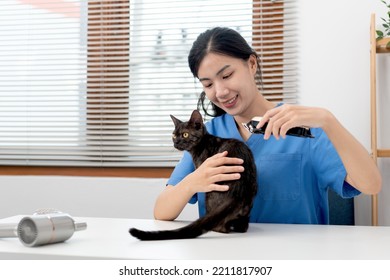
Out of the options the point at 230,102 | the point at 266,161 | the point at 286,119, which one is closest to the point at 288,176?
the point at 266,161

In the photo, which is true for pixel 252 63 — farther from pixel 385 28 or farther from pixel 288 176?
pixel 385 28

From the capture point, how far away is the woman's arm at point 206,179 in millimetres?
989

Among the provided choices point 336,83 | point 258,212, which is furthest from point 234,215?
point 336,83

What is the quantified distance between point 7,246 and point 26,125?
63.5 inches

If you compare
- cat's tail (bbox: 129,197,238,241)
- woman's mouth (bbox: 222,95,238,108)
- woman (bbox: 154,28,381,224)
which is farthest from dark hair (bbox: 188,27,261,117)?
cat's tail (bbox: 129,197,238,241)

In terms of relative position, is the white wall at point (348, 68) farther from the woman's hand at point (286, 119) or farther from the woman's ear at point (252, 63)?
the woman's hand at point (286, 119)

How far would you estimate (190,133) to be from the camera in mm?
1111

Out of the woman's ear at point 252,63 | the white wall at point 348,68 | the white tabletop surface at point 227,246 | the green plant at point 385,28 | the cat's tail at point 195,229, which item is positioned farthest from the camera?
the white wall at point 348,68

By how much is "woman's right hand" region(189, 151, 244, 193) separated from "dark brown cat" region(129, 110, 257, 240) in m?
0.01

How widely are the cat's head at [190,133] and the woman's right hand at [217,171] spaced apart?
8 cm

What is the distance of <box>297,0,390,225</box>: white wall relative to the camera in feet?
6.44

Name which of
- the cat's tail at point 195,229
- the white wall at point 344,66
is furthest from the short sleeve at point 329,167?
the white wall at point 344,66

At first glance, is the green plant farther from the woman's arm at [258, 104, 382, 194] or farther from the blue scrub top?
the woman's arm at [258, 104, 382, 194]

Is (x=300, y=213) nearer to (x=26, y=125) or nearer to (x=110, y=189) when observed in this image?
(x=110, y=189)
